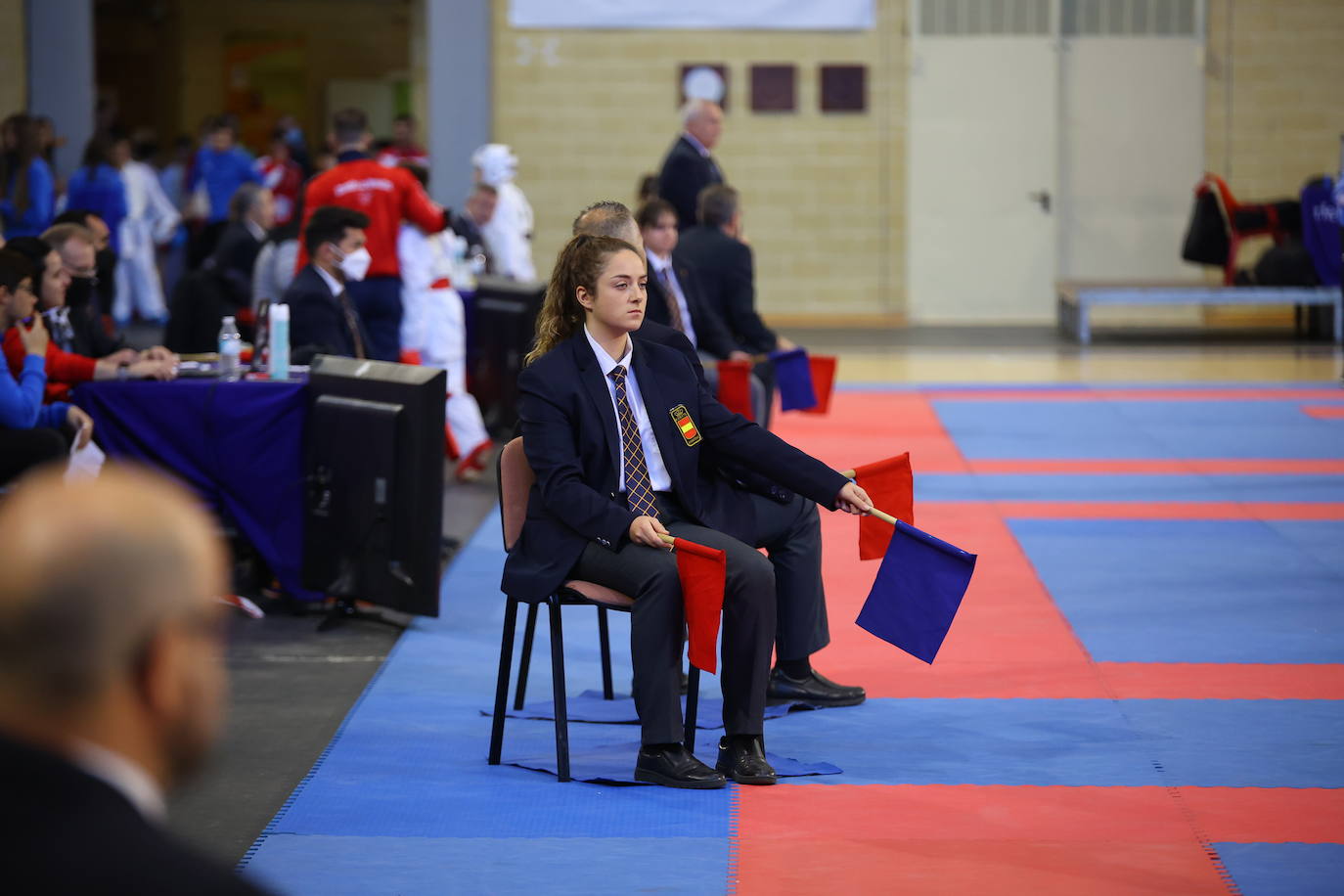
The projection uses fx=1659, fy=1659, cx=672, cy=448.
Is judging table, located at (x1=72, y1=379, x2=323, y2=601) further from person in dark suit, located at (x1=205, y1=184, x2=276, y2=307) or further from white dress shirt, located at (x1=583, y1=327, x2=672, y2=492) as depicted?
person in dark suit, located at (x1=205, y1=184, x2=276, y2=307)

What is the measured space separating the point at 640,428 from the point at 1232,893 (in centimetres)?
178

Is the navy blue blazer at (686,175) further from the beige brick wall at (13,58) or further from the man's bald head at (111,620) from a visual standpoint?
the beige brick wall at (13,58)

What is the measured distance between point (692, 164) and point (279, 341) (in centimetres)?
380

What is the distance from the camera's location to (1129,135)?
16.2 meters

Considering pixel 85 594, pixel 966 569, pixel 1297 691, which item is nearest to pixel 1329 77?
pixel 1297 691

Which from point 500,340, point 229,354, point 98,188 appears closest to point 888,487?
point 229,354

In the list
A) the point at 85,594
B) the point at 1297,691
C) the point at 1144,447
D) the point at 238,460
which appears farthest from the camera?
the point at 1144,447

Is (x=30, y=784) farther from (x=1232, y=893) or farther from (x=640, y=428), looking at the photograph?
(x=640, y=428)

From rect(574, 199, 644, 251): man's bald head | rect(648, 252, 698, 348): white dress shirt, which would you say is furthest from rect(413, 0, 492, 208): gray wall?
rect(574, 199, 644, 251): man's bald head

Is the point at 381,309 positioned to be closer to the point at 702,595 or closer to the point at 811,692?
the point at 811,692

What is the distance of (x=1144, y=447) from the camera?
9.38 metres

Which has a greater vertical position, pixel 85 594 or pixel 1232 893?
pixel 85 594

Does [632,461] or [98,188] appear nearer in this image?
[632,461]

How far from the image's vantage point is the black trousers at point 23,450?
5500mm
